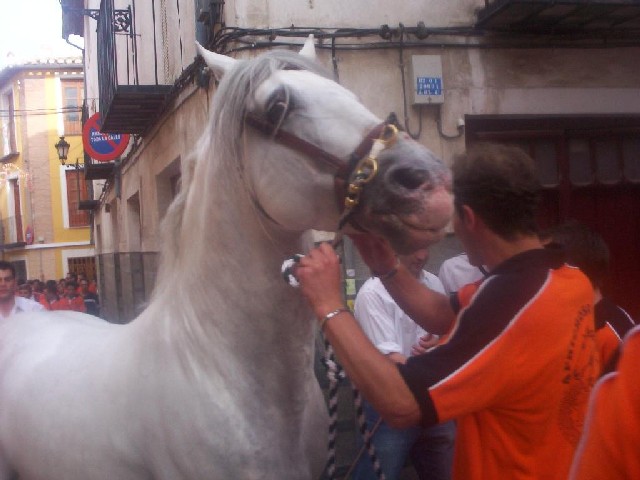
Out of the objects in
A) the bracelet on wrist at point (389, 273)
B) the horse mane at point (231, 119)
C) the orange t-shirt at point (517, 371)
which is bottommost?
the orange t-shirt at point (517, 371)

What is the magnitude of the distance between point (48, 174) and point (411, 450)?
1169 inches

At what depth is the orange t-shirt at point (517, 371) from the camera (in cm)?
156

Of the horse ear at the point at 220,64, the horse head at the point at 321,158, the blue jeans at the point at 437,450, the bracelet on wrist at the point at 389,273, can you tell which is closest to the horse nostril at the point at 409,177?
the horse head at the point at 321,158

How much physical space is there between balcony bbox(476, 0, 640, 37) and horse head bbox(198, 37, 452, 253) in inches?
160

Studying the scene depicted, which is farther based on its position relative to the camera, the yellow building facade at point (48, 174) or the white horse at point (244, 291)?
the yellow building facade at point (48, 174)

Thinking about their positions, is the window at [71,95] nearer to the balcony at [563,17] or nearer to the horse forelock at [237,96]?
the balcony at [563,17]

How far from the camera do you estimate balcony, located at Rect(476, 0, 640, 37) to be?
5.29 meters

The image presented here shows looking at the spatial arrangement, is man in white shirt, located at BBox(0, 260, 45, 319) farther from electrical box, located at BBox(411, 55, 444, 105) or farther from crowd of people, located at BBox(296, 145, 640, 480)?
crowd of people, located at BBox(296, 145, 640, 480)

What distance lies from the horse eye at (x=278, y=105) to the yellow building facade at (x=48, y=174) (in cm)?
2964

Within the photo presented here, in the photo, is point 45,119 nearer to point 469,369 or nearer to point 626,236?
point 626,236

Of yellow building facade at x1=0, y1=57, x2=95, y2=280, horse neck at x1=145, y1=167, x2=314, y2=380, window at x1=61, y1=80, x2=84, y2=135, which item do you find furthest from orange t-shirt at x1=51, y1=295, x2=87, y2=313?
window at x1=61, y1=80, x2=84, y2=135

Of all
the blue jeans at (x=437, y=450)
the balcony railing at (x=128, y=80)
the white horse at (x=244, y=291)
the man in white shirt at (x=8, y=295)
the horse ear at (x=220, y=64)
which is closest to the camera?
the white horse at (x=244, y=291)

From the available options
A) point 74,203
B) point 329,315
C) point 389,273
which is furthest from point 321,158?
point 74,203

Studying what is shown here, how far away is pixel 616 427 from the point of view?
0.98 metres
